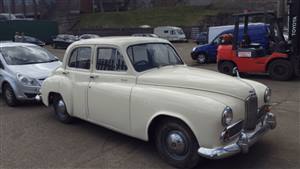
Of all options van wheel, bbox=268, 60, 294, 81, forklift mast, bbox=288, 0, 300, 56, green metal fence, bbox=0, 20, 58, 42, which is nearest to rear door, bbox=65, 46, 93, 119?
forklift mast, bbox=288, 0, 300, 56

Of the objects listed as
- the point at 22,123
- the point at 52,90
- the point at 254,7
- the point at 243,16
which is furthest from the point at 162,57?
the point at 254,7

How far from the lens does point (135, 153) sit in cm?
532

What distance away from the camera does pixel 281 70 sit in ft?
39.4

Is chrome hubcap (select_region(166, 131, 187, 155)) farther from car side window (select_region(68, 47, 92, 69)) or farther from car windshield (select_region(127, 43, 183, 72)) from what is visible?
car side window (select_region(68, 47, 92, 69))

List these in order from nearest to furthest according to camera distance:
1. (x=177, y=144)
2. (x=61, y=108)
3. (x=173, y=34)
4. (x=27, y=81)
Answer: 1. (x=177, y=144)
2. (x=61, y=108)
3. (x=27, y=81)
4. (x=173, y=34)

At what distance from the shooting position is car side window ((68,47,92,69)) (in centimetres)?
611

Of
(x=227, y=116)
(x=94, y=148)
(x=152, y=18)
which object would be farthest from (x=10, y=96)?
(x=152, y=18)

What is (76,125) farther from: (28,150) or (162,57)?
(162,57)

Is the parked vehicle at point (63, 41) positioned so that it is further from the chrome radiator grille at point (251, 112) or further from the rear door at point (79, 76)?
the chrome radiator grille at point (251, 112)

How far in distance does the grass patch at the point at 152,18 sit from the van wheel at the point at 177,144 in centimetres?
4699

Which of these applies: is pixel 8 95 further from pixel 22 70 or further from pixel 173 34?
pixel 173 34

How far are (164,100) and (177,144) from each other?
0.59 meters

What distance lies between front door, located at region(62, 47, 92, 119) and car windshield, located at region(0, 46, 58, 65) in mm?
3114

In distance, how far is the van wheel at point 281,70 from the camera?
11.9 metres
